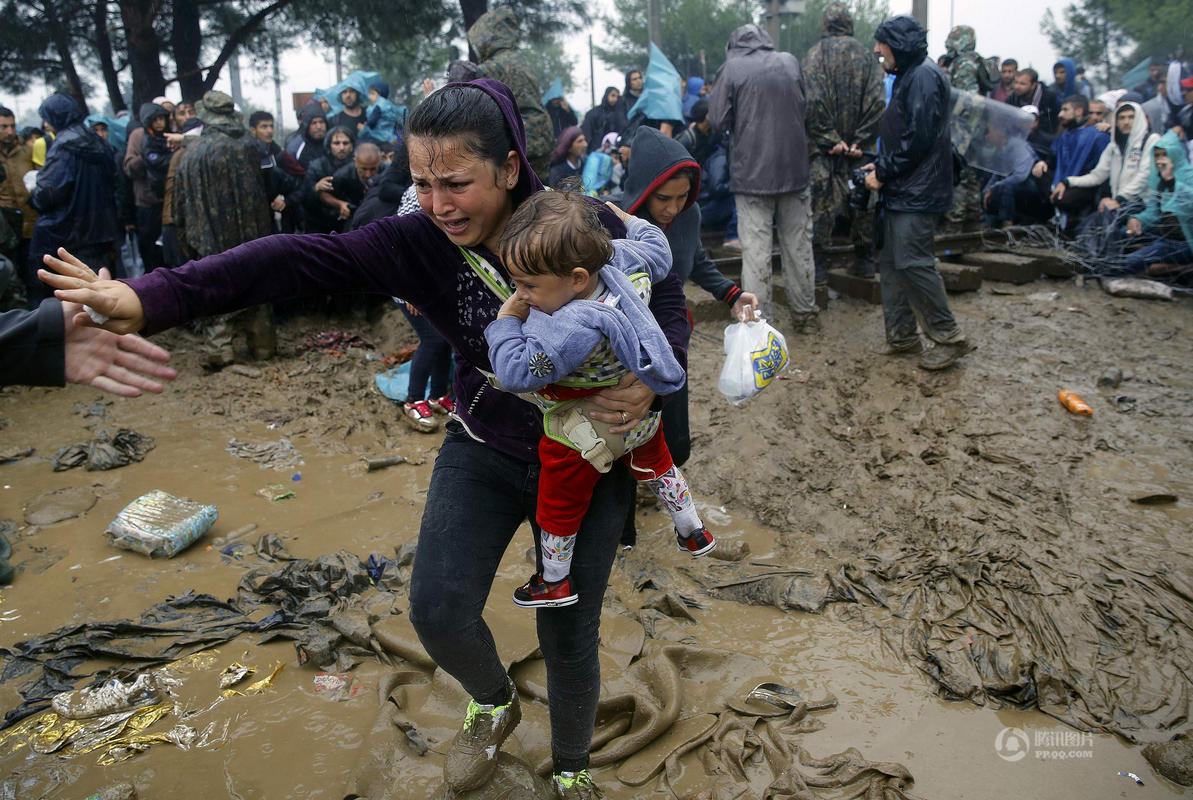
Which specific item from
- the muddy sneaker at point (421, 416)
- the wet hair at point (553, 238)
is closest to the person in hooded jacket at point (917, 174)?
the muddy sneaker at point (421, 416)

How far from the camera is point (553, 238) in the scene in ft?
6.18

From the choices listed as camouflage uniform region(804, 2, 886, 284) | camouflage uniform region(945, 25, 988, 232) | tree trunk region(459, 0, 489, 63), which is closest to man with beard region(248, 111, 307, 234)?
tree trunk region(459, 0, 489, 63)

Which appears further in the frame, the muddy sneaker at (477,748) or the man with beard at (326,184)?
the man with beard at (326,184)

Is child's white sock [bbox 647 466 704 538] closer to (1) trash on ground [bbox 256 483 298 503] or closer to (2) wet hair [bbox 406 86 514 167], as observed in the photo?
(2) wet hair [bbox 406 86 514 167]

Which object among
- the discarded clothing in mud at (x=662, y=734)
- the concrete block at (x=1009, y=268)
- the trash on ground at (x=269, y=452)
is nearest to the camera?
the discarded clothing in mud at (x=662, y=734)

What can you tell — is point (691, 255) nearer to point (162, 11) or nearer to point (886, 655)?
point (886, 655)

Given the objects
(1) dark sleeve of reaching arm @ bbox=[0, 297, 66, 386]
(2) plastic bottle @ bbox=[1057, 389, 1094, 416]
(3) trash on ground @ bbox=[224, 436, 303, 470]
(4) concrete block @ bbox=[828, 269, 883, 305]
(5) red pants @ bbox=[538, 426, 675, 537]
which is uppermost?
(1) dark sleeve of reaching arm @ bbox=[0, 297, 66, 386]

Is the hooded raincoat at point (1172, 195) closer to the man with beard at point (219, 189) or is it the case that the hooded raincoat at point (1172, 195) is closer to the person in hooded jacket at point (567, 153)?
the person in hooded jacket at point (567, 153)

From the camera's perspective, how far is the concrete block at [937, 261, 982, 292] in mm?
7156

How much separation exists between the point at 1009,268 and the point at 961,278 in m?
0.56

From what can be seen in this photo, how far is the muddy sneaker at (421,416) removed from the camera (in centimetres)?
593

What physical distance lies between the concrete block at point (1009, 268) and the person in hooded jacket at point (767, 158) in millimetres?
2085

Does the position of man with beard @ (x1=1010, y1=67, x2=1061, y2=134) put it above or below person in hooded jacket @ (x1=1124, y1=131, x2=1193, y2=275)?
above

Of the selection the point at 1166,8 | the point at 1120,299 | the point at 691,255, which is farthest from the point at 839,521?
the point at 1166,8
